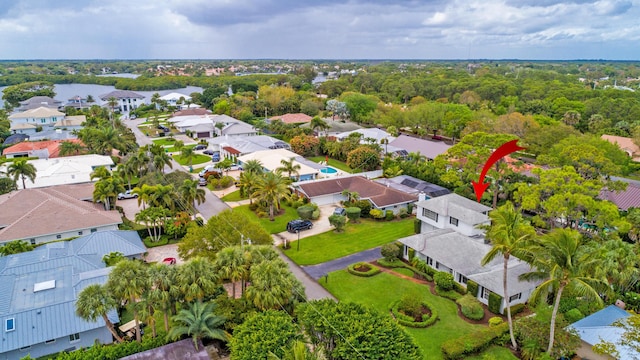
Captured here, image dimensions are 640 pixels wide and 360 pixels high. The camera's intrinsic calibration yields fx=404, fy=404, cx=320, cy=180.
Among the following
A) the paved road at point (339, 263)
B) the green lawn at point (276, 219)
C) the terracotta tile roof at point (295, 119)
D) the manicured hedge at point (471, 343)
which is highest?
the terracotta tile roof at point (295, 119)

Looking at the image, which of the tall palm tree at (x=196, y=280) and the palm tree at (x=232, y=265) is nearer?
the tall palm tree at (x=196, y=280)

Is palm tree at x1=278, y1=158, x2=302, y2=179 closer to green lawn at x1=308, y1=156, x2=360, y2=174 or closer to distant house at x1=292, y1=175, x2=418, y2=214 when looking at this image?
distant house at x1=292, y1=175, x2=418, y2=214

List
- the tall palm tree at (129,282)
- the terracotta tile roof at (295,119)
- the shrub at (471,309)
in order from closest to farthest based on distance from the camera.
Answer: the tall palm tree at (129,282) → the shrub at (471,309) → the terracotta tile roof at (295,119)

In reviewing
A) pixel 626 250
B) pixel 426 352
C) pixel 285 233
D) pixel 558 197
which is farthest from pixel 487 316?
pixel 285 233

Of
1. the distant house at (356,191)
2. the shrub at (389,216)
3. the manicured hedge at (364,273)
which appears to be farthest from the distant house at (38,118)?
the manicured hedge at (364,273)

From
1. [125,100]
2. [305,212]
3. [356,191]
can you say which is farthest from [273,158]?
[125,100]

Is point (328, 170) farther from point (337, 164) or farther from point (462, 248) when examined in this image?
point (462, 248)

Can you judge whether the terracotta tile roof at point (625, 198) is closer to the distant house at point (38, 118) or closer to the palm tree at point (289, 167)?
the palm tree at point (289, 167)
